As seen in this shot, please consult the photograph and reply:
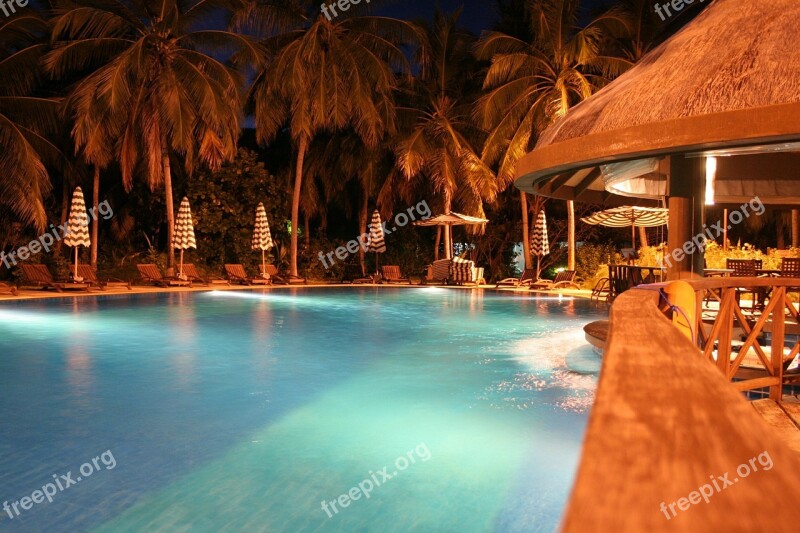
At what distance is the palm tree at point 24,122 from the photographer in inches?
797

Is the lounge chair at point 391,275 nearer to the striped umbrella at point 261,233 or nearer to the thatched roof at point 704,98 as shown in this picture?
the striped umbrella at point 261,233

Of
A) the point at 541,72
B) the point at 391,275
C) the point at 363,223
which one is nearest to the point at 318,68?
the point at 363,223

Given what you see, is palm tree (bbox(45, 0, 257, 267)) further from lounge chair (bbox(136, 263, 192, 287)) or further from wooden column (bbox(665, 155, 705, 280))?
wooden column (bbox(665, 155, 705, 280))

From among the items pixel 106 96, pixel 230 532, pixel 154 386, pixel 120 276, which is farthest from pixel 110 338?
pixel 120 276

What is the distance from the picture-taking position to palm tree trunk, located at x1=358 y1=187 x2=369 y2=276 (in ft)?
103

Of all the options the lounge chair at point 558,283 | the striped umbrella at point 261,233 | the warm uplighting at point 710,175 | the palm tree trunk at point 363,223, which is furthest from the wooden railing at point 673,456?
the palm tree trunk at point 363,223

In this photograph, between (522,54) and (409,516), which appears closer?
(409,516)

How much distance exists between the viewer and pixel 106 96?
21.9 meters

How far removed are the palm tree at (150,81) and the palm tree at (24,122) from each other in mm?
895

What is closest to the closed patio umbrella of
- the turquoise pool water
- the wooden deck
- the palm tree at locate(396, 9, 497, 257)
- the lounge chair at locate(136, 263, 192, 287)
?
the turquoise pool water

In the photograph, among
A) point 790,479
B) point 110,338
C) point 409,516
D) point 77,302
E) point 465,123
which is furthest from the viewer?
point 465,123

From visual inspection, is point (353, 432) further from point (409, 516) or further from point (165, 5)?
point (165, 5)

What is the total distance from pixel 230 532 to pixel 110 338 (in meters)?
8.97

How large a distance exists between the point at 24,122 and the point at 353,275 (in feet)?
47.6
